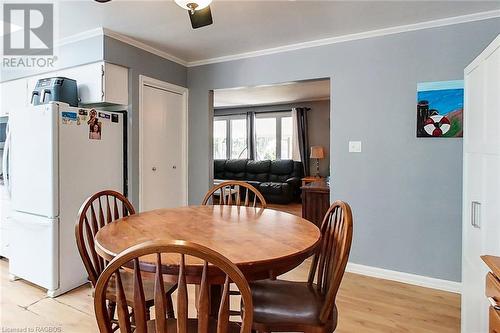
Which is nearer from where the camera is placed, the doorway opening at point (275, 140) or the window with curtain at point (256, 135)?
the doorway opening at point (275, 140)

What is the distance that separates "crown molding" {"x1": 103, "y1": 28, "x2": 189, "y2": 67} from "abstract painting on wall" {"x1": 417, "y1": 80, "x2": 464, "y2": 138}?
2.71 m

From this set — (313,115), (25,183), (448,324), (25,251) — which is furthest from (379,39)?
(313,115)

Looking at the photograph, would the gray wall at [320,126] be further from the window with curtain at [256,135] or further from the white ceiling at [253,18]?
the white ceiling at [253,18]

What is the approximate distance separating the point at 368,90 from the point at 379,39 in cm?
48

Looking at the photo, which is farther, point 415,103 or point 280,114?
Result: point 280,114

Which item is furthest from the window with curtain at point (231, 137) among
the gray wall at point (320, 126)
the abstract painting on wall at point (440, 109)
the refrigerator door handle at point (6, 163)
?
the refrigerator door handle at point (6, 163)

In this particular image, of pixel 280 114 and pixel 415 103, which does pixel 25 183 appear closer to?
pixel 415 103

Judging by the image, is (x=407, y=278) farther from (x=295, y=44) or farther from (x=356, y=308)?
(x=295, y=44)

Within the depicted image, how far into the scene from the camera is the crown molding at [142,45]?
297 cm

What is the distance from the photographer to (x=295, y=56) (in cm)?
333

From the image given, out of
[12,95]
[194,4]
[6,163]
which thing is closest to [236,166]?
[12,95]

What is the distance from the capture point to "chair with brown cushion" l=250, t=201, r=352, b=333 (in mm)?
1216

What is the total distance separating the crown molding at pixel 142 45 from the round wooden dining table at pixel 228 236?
2.05m

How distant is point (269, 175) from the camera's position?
7.31 metres
